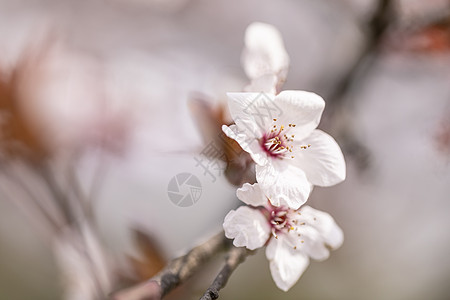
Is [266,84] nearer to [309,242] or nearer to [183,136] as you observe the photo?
[309,242]

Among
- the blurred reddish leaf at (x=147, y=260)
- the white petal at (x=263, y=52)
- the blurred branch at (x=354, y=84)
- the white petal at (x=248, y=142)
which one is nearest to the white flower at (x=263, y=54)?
the white petal at (x=263, y=52)

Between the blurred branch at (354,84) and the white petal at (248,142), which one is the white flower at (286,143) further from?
the blurred branch at (354,84)

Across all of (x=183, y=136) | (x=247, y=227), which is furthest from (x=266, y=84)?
(x=183, y=136)

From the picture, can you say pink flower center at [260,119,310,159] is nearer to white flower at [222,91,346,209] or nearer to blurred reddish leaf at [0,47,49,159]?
white flower at [222,91,346,209]

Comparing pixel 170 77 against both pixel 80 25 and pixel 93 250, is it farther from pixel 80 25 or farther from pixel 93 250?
pixel 93 250

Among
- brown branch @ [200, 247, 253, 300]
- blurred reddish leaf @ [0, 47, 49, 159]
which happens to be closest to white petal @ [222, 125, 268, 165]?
brown branch @ [200, 247, 253, 300]

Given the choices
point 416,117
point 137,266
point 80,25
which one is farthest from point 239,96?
point 80,25
